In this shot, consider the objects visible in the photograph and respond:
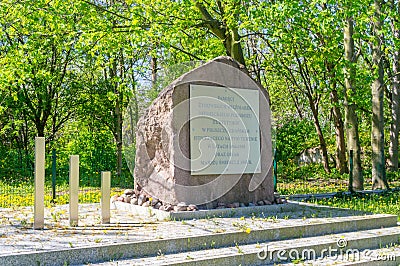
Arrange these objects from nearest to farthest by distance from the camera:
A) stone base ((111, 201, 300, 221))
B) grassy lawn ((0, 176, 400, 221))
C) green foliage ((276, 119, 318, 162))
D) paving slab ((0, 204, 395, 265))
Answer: paving slab ((0, 204, 395, 265)), stone base ((111, 201, 300, 221)), grassy lawn ((0, 176, 400, 221)), green foliage ((276, 119, 318, 162))

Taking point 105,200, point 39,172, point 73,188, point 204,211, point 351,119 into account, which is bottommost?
point 204,211

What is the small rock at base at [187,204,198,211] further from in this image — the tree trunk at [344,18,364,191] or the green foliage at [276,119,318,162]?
the green foliage at [276,119,318,162]

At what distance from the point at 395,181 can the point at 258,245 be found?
13.9 m

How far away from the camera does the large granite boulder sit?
864 centimetres

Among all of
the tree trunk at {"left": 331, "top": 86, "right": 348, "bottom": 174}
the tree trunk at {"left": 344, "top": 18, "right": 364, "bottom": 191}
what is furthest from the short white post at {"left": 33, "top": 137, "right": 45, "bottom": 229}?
the tree trunk at {"left": 331, "top": 86, "right": 348, "bottom": 174}

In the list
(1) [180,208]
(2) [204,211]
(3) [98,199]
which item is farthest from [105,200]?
(3) [98,199]

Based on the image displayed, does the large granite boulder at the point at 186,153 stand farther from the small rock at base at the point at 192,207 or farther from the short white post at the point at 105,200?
the short white post at the point at 105,200

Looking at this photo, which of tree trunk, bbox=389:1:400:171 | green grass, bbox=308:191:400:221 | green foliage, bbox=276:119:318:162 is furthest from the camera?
green foliage, bbox=276:119:318:162

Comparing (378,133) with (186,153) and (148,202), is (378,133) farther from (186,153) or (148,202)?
(148,202)

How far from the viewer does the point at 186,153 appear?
28.5ft

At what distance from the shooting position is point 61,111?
22.0 m

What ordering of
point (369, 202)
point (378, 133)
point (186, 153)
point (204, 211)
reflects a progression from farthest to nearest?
1. point (378, 133)
2. point (369, 202)
3. point (186, 153)
4. point (204, 211)

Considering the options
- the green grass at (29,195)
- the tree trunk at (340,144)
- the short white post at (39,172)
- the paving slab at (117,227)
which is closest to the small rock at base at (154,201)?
the paving slab at (117,227)

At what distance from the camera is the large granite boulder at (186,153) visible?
8.64 m
